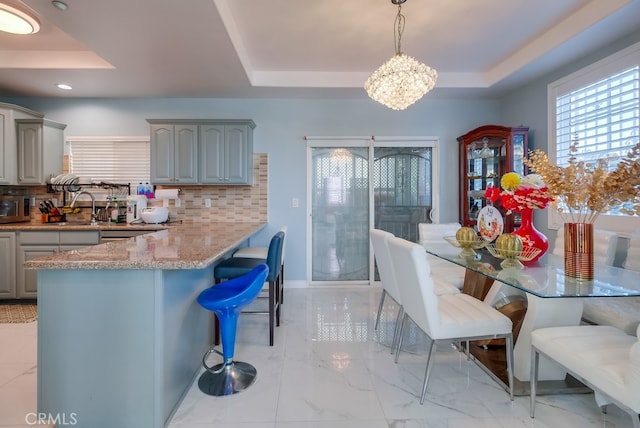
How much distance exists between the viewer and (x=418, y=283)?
1.64 metres

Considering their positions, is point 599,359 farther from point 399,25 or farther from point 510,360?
point 399,25

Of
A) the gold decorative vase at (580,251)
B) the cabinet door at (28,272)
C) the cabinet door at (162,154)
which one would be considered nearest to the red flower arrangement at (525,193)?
the gold decorative vase at (580,251)

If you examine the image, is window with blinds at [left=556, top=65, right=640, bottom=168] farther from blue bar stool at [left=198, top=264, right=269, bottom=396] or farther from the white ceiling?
blue bar stool at [left=198, top=264, right=269, bottom=396]

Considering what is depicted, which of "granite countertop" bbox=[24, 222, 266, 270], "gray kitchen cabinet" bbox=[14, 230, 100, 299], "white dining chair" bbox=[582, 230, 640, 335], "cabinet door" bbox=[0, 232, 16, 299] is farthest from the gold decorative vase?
"cabinet door" bbox=[0, 232, 16, 299]

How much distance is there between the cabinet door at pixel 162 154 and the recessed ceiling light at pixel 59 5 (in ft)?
5.09

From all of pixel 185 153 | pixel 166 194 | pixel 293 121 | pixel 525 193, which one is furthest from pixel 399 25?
pixel 166 194

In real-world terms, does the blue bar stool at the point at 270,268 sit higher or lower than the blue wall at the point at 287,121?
lower

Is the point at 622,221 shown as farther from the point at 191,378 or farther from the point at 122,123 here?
the point at 122,123

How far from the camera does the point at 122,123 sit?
393 centimetres

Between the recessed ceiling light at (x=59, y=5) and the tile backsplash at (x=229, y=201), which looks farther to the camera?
the tile backsplash at (x=229, y=201)

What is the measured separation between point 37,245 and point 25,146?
1.24m

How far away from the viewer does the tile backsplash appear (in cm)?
395

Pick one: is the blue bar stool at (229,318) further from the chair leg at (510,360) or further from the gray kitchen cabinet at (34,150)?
Result: the gray kitchen cabinet at (34,150)

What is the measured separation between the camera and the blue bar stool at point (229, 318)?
1.70 m
